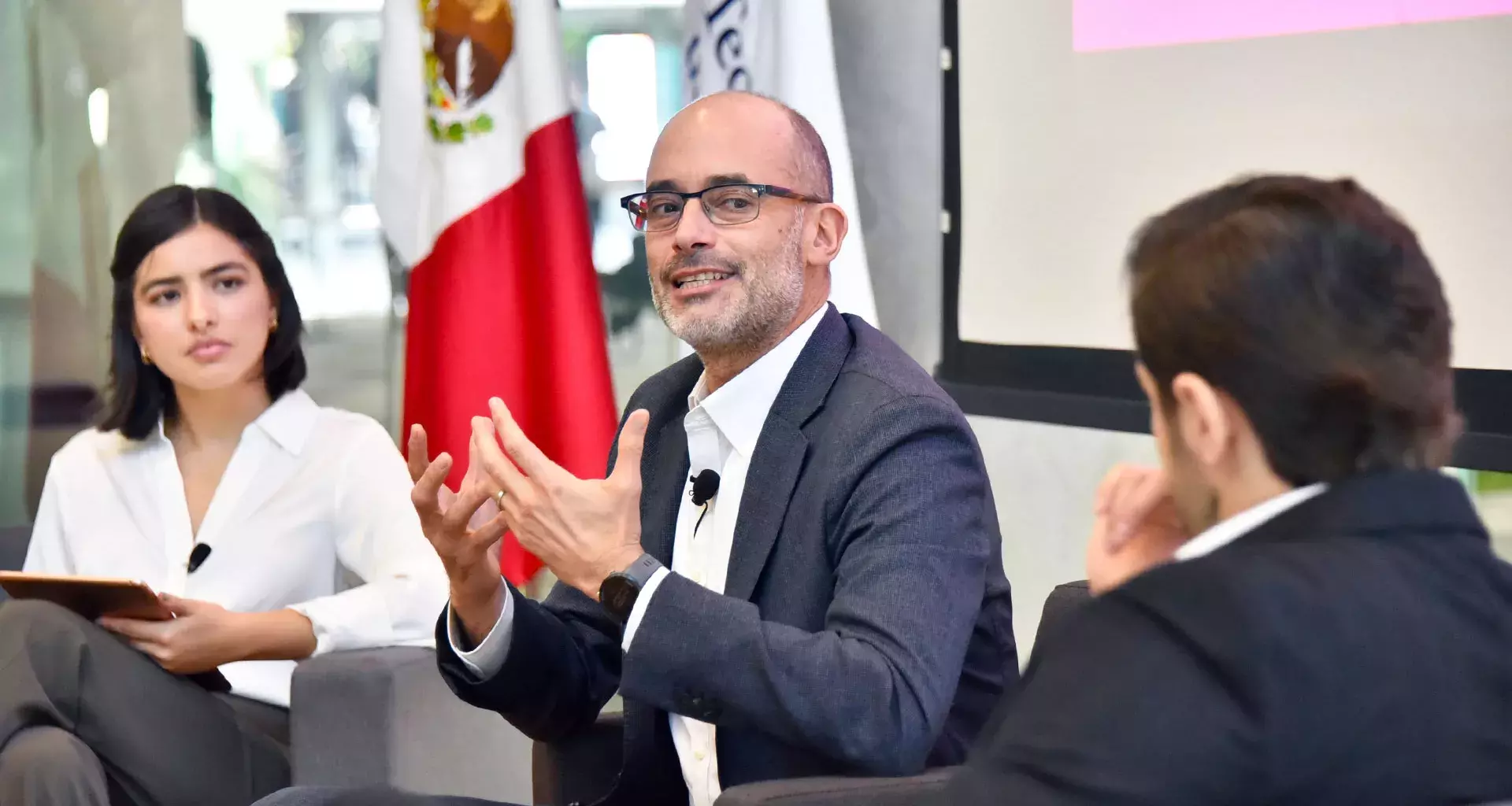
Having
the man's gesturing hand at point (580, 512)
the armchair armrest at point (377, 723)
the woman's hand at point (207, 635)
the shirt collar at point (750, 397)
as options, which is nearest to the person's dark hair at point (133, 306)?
the woman's hand at point (207, 635)

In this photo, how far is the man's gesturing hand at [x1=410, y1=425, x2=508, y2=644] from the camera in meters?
1.71

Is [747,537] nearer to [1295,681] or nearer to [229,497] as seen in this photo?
[1295,681]

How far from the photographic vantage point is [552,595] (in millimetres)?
2016

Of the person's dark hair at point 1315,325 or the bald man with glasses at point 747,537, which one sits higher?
the person's dark hair at point 1315,325

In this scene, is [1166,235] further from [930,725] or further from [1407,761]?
[930,725]

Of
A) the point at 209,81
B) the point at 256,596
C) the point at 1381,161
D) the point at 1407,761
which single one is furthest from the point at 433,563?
the point at 209,81

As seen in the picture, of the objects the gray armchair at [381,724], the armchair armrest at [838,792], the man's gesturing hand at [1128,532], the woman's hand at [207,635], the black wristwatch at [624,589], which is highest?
the man's gesturing hand at [1128,532]

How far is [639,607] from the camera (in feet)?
4.83

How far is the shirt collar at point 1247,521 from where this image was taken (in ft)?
3.13

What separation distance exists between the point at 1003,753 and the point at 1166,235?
0.38 meters

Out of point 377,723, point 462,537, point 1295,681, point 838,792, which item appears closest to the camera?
point 1295,681

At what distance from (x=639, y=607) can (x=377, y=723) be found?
88cm

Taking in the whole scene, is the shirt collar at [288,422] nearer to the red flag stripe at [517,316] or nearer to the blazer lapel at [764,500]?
the red flag stripe at [517,316]

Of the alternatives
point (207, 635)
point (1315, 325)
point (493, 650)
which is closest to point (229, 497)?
point (207, 635)
